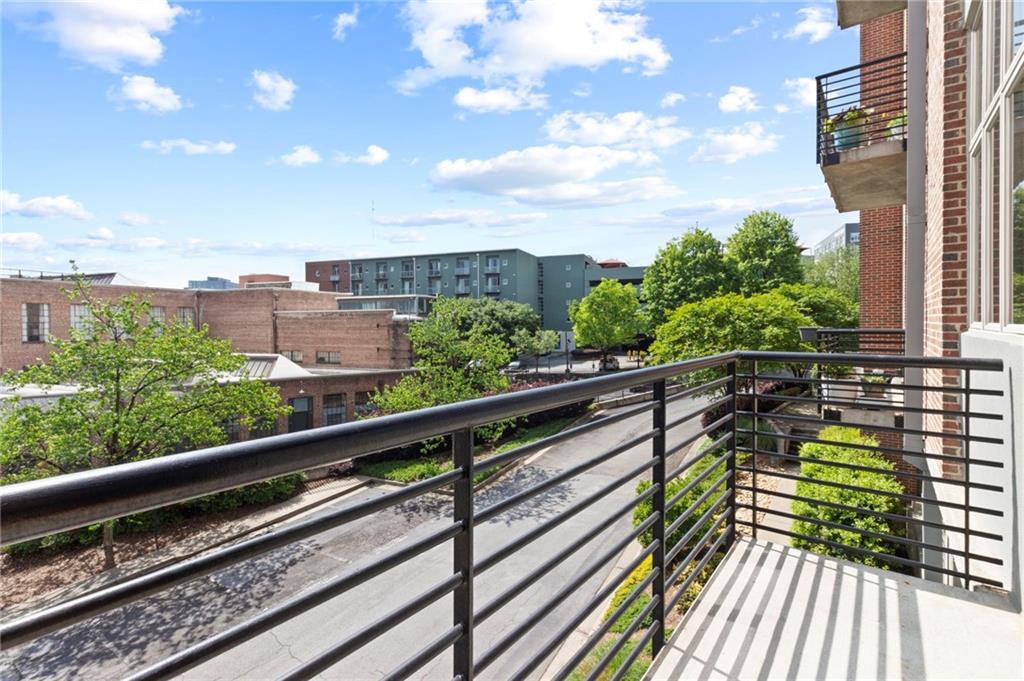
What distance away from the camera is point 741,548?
2963mm

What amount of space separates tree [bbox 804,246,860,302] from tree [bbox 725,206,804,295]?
67.8 inches

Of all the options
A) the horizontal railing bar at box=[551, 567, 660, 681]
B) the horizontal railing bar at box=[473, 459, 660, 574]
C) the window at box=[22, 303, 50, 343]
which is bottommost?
the horizontal railing bar at box=[551, 567, 660, 681]

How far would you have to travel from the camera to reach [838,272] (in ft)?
102

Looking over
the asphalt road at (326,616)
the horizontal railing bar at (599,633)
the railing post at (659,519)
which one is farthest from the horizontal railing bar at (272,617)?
the asphalt road at (326,616)

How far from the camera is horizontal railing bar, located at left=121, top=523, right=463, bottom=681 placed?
642mm

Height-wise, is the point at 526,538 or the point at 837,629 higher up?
the point at 526,538

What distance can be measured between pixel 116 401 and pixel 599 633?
586 inches

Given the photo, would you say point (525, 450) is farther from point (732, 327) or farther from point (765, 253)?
point (765, 253)

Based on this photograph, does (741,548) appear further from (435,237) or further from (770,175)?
(435,237)

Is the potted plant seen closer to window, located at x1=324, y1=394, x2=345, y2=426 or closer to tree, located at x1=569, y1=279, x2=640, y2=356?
window, located at x1=324, y1=394, x2=345, y2=426

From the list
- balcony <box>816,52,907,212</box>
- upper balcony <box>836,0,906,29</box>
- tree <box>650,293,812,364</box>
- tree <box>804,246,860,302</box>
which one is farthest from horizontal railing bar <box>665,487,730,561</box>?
tree <box>804,246,860,302</box>

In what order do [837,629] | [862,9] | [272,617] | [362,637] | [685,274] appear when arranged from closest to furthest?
[272,617] → [362,637] → [837,629] → [862,9] → [685,274]

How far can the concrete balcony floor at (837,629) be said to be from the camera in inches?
76.3

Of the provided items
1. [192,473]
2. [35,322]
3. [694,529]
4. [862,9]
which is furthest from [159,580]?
[35,322]
